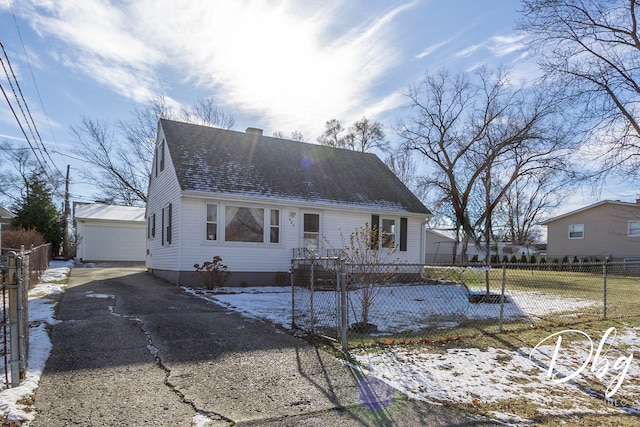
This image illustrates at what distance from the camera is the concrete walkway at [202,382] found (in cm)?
346

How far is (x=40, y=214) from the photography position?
84.7ft

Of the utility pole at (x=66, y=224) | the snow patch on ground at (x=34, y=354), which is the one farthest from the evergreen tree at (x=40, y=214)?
the snow patch on ground at (x=34, y=354)

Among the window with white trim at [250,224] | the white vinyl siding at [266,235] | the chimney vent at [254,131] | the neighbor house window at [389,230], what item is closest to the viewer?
the white vinyl siding at [266,235]

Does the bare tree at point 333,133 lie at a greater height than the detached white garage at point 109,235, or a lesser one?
greater

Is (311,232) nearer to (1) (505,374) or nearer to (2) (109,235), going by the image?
(1) (505,374)

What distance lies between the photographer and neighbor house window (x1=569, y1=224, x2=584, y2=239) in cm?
3000

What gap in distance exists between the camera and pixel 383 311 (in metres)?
9.04

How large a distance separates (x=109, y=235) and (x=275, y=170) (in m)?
13.7

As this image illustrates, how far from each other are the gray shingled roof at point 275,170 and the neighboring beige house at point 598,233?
692 inches

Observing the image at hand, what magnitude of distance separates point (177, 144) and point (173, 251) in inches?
146

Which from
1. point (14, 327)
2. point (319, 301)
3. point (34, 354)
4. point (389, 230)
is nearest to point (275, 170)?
point (389, 230)

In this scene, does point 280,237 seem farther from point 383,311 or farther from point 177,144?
point 383,311

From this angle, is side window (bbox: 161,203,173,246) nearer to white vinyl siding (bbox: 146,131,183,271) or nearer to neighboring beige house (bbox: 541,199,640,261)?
white vinyl siding (bbox: 146,131,183,271)

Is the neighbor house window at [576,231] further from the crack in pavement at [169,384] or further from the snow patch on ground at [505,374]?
the crack in pavement at [169,384]
